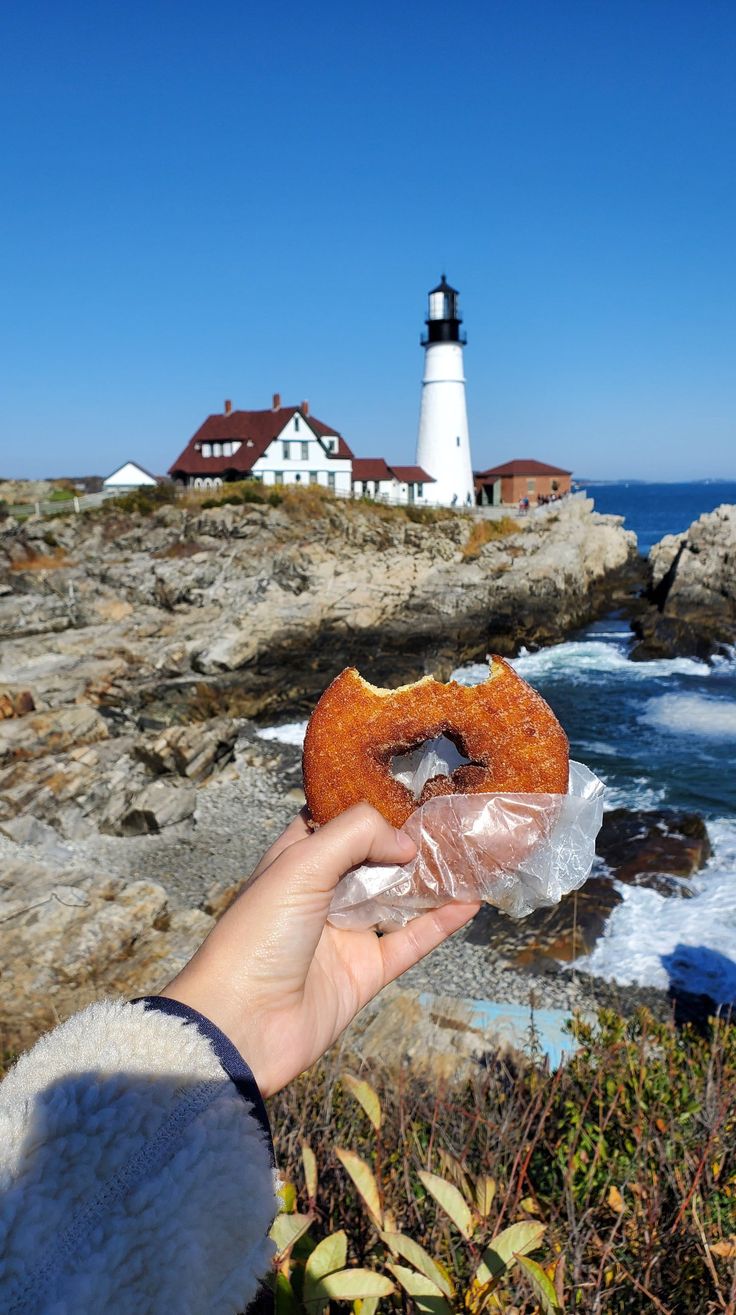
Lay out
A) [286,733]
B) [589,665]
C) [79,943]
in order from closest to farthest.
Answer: [79,943] → [286,733] → [589,665]

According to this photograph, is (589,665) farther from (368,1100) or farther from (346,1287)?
(346,1287)

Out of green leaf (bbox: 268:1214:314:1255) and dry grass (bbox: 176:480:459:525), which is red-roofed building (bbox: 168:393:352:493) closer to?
dry grass (bbox: 176:480:459:525)

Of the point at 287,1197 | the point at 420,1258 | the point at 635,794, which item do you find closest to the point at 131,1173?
the point at 420,1258

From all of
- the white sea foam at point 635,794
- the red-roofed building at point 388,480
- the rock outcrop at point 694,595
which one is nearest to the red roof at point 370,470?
the red-roofed building at point 388,480

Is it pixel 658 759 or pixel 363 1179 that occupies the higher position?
pixel 363 1179

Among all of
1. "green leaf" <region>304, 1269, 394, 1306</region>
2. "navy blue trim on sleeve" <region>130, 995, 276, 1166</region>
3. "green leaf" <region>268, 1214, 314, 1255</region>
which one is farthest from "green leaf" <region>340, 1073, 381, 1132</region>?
"navy blue trim on sleeve" <region>130, 995, 276, 1166</region>

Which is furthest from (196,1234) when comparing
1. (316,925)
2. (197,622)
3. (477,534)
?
(477,534)
